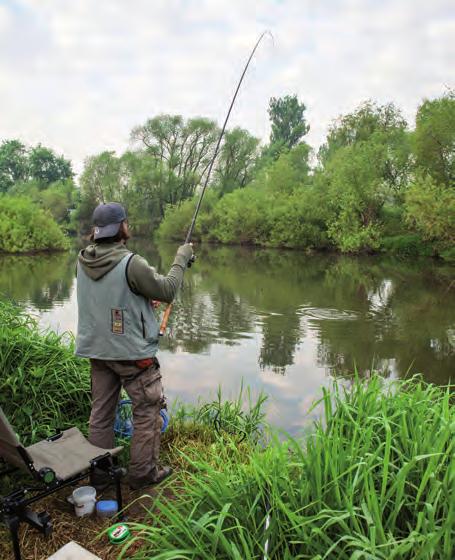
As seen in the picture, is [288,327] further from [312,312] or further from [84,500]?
[84,500]

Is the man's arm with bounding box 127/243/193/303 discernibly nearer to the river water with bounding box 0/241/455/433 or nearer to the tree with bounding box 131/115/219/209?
the river water with bounding box 0/241/455/433

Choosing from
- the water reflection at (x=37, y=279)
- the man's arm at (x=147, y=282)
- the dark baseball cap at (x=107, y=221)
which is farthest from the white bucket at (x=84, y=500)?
the water reflection at (x=37, y=279)

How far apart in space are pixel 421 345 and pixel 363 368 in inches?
87.6

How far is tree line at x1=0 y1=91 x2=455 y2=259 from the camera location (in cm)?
2753

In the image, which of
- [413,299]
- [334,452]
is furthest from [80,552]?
Answer: [413,299]

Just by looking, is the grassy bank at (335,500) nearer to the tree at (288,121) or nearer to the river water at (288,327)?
the river water at (288,327)

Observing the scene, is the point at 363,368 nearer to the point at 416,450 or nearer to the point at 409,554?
the point at 416,450

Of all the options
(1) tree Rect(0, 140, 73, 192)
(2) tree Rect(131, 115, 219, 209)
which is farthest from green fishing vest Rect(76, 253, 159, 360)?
(1) tree Rect(0, 140, 73, 192)

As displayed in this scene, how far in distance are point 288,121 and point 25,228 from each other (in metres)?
44.6

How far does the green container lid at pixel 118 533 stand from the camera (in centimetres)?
239

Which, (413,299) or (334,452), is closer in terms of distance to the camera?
(334,452)

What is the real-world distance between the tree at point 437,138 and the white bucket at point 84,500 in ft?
91.2

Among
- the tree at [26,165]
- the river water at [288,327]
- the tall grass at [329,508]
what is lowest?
the river water at [288,327]

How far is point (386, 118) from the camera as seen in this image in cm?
3762
